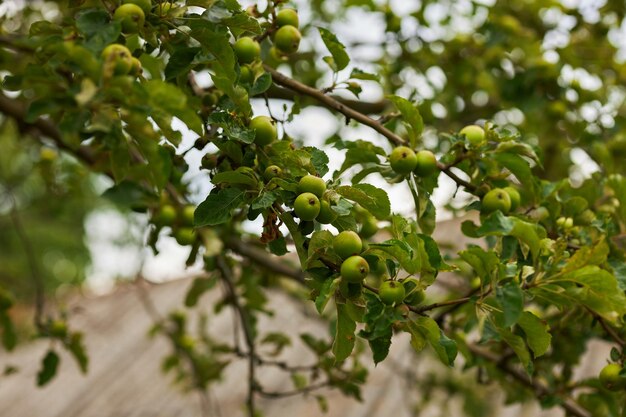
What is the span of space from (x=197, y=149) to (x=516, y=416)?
84.1 inches

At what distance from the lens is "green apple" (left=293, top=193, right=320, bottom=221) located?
987 mm

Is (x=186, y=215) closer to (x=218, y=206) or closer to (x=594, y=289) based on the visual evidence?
(x=218, y=206)

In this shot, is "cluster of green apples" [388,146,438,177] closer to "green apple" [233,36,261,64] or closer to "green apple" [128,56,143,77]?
"green apple" [233,36,261,64]

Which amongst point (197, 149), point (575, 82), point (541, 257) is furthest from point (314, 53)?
point (541, 257)

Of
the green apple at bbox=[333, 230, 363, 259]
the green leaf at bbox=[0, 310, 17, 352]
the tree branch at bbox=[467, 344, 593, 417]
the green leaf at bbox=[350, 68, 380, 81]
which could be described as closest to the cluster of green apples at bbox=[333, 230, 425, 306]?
the green apple at bbox=[333, 230, 363, 259]

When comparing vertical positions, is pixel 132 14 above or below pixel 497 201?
above

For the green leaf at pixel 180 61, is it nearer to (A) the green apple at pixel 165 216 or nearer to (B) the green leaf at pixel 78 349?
(A) the green apple at pixel 165 216

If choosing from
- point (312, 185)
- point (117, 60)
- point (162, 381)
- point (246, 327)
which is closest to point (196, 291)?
point (246, 327)

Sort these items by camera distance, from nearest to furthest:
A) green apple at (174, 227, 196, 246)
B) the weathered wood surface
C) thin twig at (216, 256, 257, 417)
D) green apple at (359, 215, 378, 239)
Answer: green apple at (359, 215, 378, 239) → green apple at (174, 227, 196, 246) → thin twig at (216, 256, 257, 417) → the weathered wood surface

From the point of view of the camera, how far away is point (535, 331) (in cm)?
110

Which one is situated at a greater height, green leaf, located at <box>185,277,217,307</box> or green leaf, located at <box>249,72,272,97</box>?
green leaf, located at <box>249,72,272,97</box>

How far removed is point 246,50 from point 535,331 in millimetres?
681

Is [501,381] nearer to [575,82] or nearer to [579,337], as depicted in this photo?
[579,337]

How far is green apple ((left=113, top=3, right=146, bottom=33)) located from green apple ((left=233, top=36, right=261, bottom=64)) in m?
0.23
